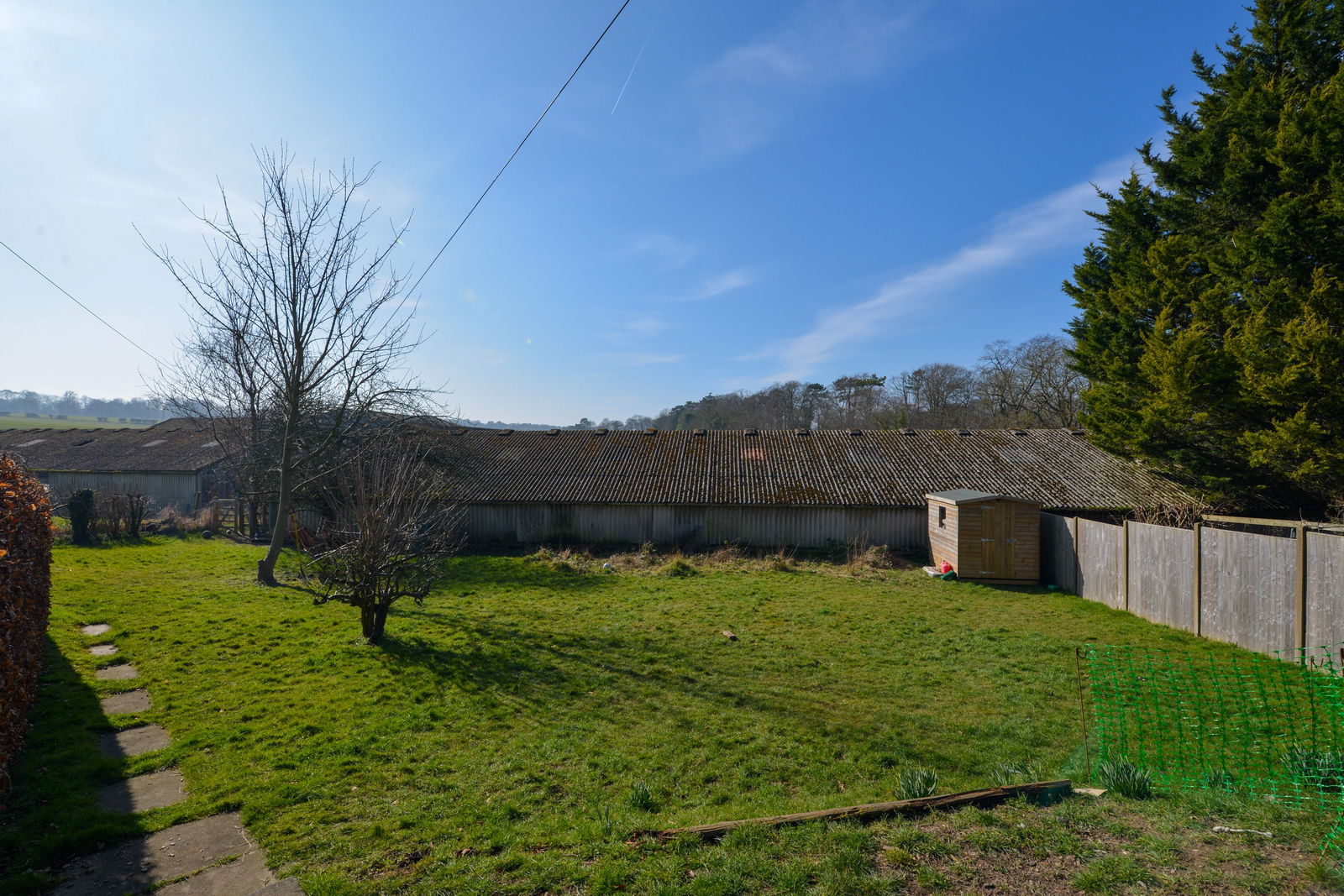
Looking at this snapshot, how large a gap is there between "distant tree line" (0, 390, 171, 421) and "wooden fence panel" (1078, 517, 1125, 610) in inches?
5553

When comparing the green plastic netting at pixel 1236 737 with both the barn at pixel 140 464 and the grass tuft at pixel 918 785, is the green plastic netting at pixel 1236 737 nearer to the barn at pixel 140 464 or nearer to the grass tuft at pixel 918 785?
the grass tuft at pixel 918 785

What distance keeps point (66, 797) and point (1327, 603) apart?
515 inches

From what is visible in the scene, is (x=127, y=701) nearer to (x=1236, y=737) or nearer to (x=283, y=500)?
(x=283, y=500)

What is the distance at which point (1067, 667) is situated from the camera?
7938 mm

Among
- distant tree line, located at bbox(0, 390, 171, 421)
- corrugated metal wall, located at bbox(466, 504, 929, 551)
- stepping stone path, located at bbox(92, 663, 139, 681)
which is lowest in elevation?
stepping stone path, located at bbox(92, 663, 139, 681)

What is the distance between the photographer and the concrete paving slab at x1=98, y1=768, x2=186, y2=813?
4555 millimetres

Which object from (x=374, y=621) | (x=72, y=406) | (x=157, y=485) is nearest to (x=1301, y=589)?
(x=374, y=621)

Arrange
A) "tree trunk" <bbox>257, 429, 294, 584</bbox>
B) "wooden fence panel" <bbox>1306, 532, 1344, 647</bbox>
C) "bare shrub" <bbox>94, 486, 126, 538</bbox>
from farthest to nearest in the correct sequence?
"bare shrub" <bbox>94, 486, 126, 538</bbox>, "tree trunk" <bbox>257, 429, 294, 584</bbox>, "wooden fence panel" <bbox>1306, 532, 1344, 647</bbox>

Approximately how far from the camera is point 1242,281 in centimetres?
1209

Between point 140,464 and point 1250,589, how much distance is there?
37.0 meters

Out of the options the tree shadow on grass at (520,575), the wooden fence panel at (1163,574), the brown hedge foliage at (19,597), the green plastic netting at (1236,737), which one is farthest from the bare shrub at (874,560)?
the brown hedge foliage at (19,597)

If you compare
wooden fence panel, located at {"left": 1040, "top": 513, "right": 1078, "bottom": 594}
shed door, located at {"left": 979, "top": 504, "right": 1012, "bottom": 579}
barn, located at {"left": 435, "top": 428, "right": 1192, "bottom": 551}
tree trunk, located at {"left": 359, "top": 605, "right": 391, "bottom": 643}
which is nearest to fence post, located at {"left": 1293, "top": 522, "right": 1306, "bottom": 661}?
wooden fence panel, located at {"left": 1040, "top": 513, "right": 1078, "bottom": 594}

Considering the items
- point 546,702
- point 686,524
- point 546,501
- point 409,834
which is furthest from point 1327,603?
point 546,501

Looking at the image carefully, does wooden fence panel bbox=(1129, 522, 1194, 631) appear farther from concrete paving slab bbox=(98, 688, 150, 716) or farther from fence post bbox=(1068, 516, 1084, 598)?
concrete paving slab bbox=(98, 688, 150, 716)
